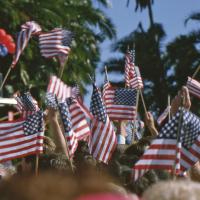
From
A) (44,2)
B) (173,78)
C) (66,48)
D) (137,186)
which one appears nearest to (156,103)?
(173,78)

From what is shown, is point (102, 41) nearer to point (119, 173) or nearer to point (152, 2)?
point (152, 2)

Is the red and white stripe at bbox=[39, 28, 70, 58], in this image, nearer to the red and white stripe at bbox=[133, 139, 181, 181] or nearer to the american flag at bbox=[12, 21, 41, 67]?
the american flag at bbox=[12, 21, 41, 67]

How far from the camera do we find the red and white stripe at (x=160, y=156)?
430 centimetres

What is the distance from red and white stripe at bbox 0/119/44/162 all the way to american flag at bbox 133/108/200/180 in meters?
1.18

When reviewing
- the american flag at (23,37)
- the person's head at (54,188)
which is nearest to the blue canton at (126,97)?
the american flag at (23,37)

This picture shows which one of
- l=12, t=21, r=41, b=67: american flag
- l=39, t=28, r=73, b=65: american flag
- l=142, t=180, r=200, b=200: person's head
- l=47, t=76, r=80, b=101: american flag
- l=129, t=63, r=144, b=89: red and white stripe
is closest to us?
l=142, t=180, r=200, b=200: person's head

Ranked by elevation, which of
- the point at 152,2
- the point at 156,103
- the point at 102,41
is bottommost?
the point at 156,103

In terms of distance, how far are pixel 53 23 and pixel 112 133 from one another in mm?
13375

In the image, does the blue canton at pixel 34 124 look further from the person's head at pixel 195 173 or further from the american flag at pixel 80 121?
the person's head at pixel 195 173

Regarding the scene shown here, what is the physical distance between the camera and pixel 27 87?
703 inches

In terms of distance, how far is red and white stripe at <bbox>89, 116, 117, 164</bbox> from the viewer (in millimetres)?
5531

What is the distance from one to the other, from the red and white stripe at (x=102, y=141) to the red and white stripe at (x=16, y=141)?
19.8 inches

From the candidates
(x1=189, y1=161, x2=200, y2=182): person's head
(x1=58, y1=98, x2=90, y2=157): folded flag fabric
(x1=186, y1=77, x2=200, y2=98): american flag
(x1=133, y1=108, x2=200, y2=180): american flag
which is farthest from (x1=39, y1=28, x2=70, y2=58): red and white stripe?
(x1=133, y1=108, x2=200, y2=180): american flag

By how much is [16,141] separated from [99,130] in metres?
0.70
